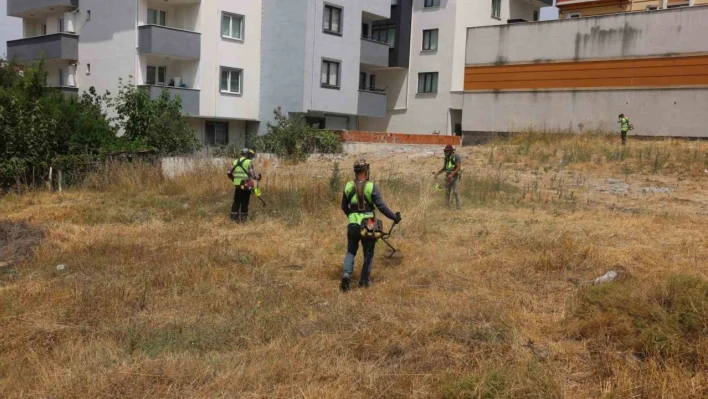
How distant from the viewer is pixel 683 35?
2442 cm

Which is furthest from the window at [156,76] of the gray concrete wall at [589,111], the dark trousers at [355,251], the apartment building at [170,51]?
the dark trousers at [355,251]

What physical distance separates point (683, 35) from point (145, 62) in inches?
863

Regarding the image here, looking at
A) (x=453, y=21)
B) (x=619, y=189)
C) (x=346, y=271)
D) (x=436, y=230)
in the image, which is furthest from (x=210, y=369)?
(x=453, y=21)

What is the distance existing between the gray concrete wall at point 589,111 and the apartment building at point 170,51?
1102 centimetres

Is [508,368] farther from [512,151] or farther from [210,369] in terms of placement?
[512,151]

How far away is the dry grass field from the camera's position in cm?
472

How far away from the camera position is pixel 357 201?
745 cm

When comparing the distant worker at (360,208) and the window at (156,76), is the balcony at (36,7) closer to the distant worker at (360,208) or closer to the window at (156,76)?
the window at (156,76)

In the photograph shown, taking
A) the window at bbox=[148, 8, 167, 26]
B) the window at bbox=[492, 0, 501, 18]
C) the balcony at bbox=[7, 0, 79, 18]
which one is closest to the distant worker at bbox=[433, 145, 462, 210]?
the window at bbox=[148, 8, 167, 26]

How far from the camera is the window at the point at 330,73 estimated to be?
30.1 meters

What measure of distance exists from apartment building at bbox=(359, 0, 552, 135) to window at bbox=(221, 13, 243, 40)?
31.7ft

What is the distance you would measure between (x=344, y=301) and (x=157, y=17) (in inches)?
958

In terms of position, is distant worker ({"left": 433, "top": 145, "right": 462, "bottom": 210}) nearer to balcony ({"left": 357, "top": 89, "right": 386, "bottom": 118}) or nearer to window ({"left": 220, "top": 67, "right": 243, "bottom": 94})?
window ({"left": 220, "top": 67, "right": 243, "bottom": 94})

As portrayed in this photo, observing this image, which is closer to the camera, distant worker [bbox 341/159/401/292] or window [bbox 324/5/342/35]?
distant worker [bbox 341/159/401/292]
